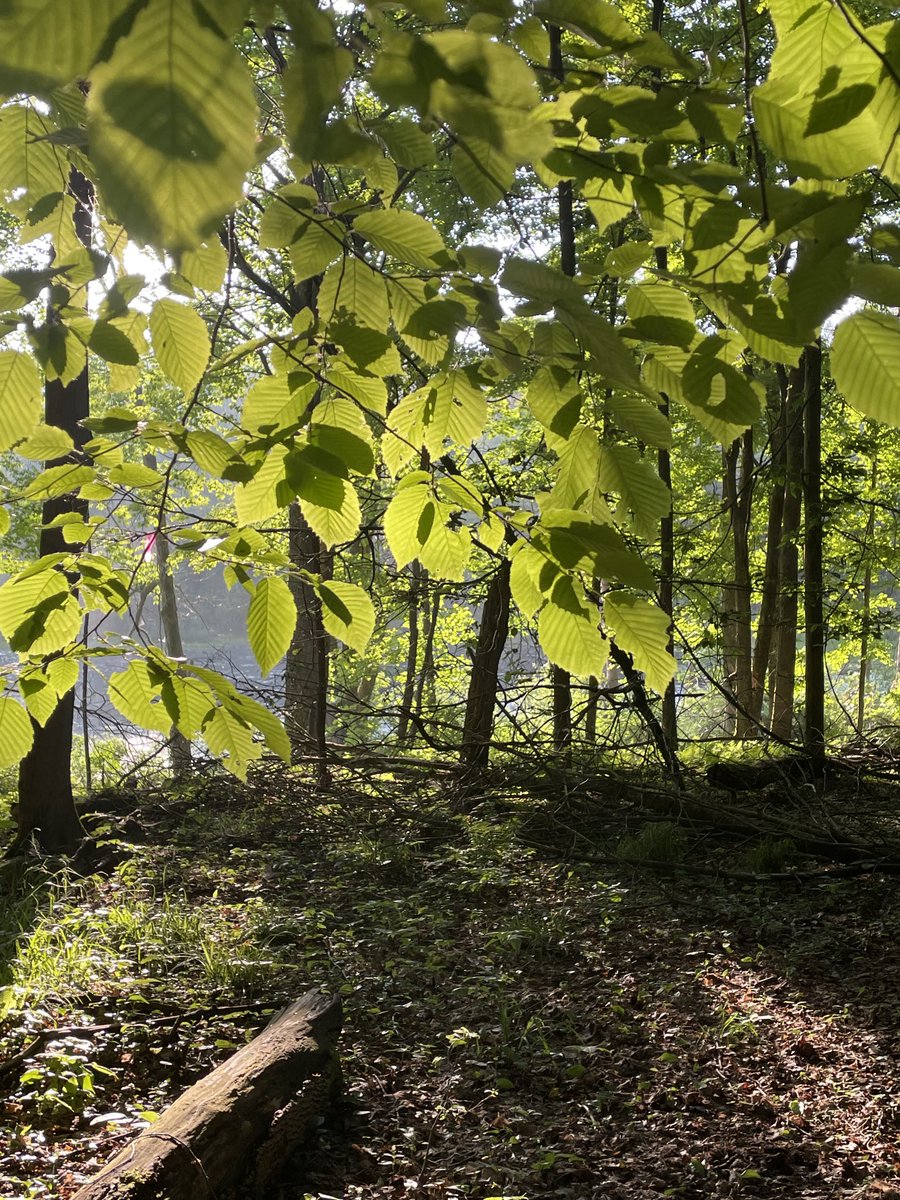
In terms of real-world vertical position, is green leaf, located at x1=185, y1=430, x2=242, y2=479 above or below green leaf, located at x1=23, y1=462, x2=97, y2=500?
above

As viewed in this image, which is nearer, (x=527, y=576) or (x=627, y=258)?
(x=627, y=258)

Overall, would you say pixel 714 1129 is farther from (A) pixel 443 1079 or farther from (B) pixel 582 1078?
(A) pixel 443 1079

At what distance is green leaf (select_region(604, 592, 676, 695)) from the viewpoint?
3.36 feet

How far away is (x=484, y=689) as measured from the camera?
6.02 meters

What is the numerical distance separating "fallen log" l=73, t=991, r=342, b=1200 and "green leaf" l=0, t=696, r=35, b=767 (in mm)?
1406

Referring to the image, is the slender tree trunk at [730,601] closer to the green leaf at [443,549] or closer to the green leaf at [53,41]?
the green leaf at [443,549]

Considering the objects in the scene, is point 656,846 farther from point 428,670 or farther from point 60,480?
point 60,480

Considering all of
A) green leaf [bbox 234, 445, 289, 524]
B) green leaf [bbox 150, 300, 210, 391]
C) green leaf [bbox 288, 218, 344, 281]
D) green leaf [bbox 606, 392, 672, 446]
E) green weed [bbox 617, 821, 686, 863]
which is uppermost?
green leaf [bbox 288, 218, 344, 281]

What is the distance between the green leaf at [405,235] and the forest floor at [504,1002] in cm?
228

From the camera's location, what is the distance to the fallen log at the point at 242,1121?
1.96m

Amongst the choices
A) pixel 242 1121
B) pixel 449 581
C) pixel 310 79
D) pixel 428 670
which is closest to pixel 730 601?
pixel 428 670

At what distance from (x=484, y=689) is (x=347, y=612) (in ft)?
16.2

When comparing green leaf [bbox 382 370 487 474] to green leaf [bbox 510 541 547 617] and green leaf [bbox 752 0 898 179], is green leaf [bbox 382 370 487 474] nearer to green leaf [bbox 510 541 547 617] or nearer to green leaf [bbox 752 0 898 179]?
green leaf [bbox 510 541 547 617]

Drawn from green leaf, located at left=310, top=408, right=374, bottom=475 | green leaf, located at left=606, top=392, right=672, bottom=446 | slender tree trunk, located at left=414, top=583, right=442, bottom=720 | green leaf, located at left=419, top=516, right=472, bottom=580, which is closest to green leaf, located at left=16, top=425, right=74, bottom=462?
green leaf, located at left=310, top=408, right=374, bottom=475
